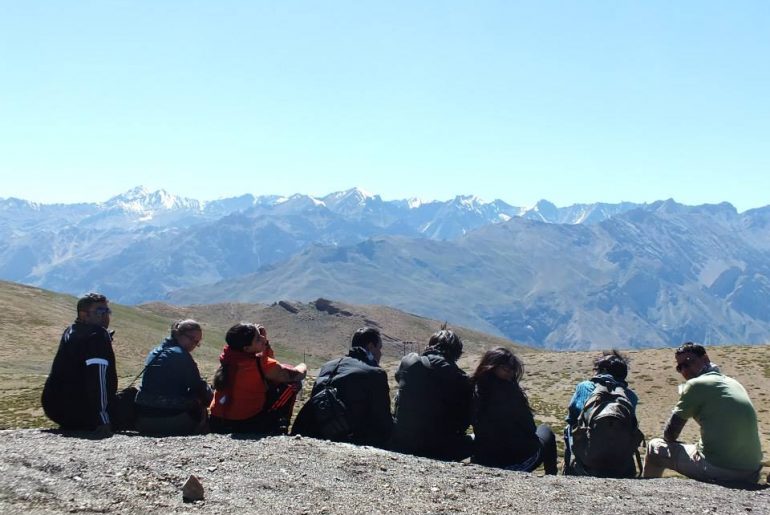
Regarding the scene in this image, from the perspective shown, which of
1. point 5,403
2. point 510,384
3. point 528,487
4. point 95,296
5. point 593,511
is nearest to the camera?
point 593,511

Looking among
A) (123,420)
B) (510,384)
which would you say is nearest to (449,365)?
(510,384)

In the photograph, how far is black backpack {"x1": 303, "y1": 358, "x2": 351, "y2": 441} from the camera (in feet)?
42.7

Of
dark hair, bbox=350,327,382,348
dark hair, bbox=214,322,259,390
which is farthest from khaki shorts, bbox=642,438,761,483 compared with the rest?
dark hair, bbox=214,322,259,390

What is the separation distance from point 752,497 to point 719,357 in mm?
41577

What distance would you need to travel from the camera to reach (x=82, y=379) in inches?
512

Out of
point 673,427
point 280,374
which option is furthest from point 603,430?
point 280,374

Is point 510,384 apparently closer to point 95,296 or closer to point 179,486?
point 179,486

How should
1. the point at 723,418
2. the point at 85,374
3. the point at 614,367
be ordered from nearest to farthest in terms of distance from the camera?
the point at 723,418, the point at 85,374, the point at 614,367

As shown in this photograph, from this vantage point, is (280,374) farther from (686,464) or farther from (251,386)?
(686,464)

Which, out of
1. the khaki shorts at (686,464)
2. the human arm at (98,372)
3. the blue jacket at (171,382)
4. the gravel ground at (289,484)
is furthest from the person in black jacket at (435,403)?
the human arm at (98,372)

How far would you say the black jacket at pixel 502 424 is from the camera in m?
12.3

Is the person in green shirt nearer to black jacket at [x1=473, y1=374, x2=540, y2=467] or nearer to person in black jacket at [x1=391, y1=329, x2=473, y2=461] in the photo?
black jacket at [x1=473, y1=374, x2=540, y2=467]

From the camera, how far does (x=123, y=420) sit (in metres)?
14.0

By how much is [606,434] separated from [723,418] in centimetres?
203
